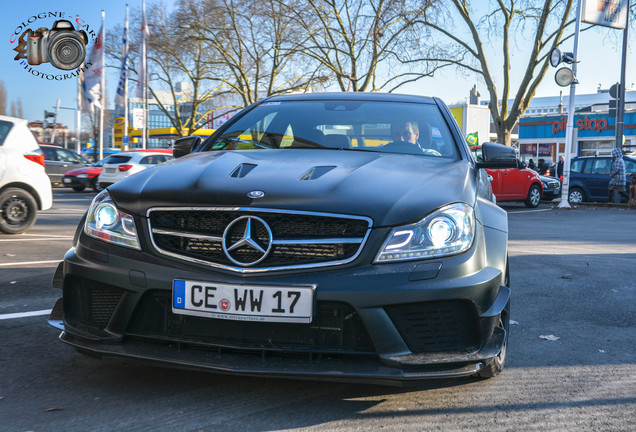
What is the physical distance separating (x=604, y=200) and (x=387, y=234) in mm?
20614

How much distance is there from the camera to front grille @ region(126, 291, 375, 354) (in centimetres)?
264

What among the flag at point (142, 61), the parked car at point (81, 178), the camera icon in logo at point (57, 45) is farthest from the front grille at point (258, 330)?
the flag at point (142, 61)

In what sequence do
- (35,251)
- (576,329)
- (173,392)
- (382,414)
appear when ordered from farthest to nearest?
(35,251), (576,329), (173,392), (382,414)

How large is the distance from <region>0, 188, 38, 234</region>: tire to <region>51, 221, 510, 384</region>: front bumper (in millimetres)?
7564

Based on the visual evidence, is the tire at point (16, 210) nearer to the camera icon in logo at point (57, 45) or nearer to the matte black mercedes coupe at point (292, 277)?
the matte black mercedes coupe at point (292, 277)

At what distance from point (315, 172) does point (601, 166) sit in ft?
66.5

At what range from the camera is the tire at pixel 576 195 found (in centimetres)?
2150

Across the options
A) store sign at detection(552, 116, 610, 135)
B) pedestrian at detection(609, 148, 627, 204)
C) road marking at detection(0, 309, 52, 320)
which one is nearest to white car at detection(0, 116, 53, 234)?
road marking at detection(0, 309, 52, 320)

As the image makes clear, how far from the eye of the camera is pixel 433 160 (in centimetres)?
363

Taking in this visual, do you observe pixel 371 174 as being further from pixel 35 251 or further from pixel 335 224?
pixel 35 251

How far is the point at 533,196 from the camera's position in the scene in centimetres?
1970

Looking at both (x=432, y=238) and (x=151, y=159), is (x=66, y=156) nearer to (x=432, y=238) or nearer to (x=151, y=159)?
(x=151, y=159)

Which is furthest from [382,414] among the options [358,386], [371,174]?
[371,174]

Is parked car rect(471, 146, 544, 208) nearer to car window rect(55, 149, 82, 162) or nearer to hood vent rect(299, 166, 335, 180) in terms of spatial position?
hood vent rect(299, 166, 335, 180)
